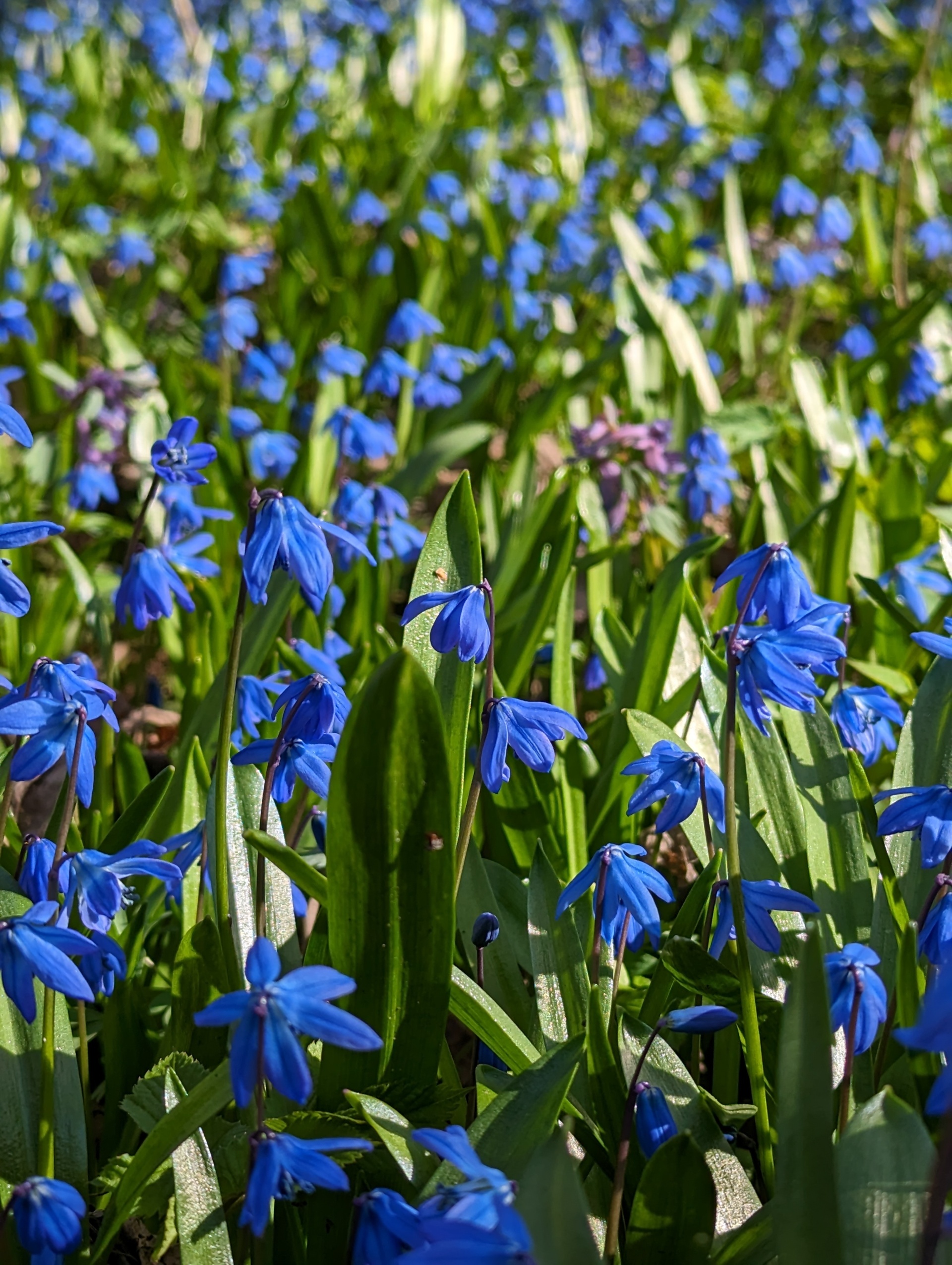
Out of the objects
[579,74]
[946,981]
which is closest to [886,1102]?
[946,981]

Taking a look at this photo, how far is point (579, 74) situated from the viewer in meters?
7.32

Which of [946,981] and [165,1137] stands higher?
[946,981]

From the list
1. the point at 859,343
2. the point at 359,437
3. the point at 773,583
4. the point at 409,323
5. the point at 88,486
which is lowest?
the point at 773,583

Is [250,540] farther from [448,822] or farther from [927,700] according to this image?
[927,700]

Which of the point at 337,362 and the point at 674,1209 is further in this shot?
the point at 337,362

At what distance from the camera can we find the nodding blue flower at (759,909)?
4.80ft

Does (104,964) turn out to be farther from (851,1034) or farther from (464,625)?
(851,1034)

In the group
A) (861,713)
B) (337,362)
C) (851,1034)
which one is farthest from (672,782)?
(337,362)

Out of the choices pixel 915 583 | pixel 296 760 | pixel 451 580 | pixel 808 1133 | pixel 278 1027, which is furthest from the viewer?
pixel 915 583

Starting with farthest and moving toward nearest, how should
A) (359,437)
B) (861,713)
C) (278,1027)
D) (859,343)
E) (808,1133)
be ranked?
(859,343) < (359,437) < (861,713) < (808,1133) < (278,1027)

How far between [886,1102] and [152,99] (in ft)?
21.4

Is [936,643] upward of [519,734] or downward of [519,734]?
upward

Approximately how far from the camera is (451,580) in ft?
5.96

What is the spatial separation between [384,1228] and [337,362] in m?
2.63
